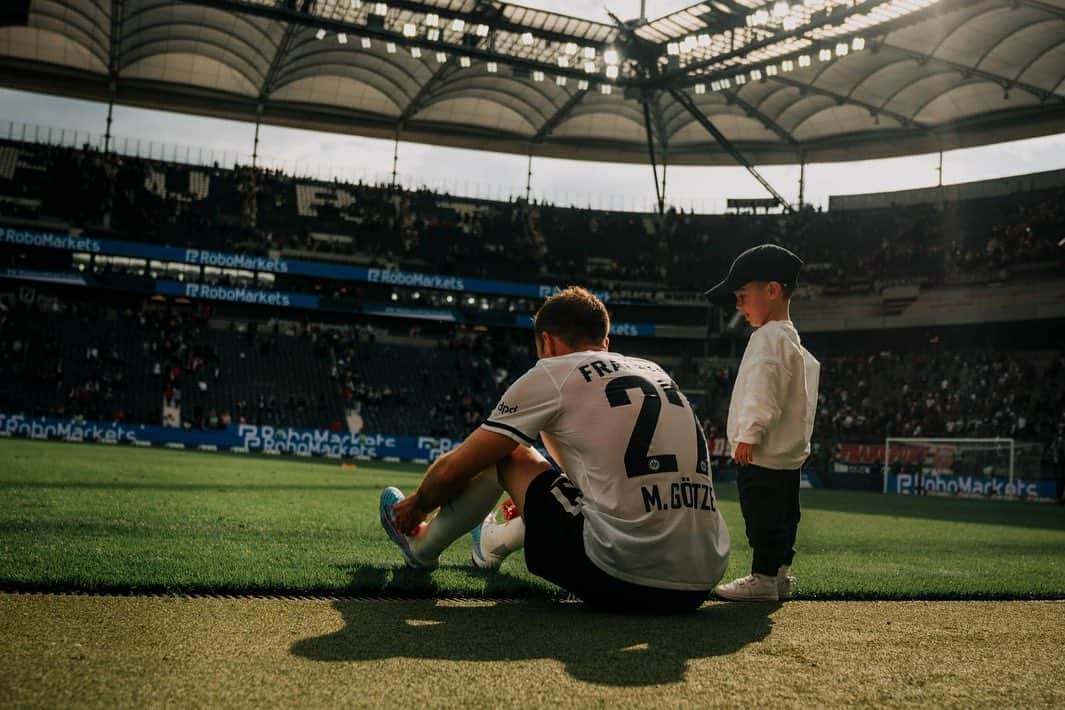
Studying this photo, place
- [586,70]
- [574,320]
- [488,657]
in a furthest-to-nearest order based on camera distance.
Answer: [586,70] → [574,320] → [488,657]

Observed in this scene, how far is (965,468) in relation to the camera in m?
29.8

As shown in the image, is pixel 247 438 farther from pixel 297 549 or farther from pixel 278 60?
pixel 297 549

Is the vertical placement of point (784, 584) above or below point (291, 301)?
below

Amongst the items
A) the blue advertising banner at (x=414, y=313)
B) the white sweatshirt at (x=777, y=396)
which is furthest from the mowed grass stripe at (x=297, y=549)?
the blue advertising banner at (x=414, y=313)

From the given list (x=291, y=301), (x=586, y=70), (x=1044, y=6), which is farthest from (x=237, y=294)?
(x=1044, y=6)

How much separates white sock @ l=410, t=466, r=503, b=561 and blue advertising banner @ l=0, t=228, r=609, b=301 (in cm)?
3537

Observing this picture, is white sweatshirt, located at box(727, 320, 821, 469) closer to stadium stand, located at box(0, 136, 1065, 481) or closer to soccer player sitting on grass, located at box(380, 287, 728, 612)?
soccer player sitting on grass, located at box(380, 287, 728, 612)

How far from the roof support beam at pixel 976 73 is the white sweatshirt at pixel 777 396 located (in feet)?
109

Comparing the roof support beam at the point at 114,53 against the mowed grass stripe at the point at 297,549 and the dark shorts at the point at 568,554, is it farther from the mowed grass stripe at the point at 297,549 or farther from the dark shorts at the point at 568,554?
the dark shorts at the point at 568,554

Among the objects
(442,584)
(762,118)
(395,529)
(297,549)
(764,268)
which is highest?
(762,118)

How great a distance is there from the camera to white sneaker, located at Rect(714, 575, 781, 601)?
5219 millimetres

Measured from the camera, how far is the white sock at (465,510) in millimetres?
4645

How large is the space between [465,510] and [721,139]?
41165 mm

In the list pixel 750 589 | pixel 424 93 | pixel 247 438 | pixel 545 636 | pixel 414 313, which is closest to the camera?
pixel 545 636
